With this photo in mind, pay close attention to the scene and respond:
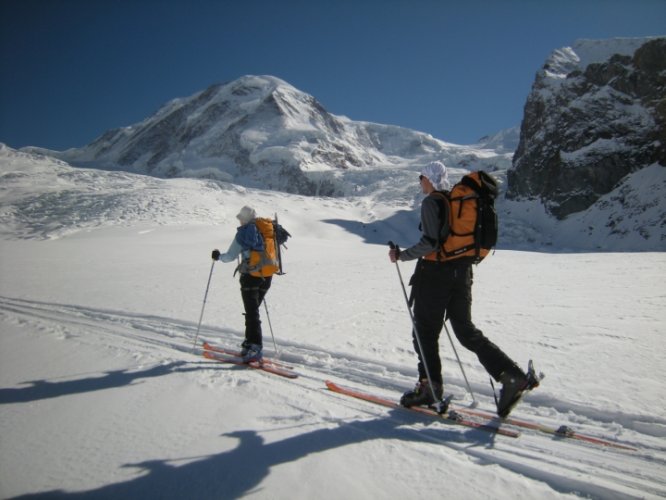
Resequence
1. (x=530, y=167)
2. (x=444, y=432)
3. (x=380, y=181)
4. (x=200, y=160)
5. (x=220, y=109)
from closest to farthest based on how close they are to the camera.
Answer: (x=444, y=432)
(x=530, y=167)
(x=380, y=181)
(x=200, y=160)
(x=220, y=109)

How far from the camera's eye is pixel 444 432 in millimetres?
3051

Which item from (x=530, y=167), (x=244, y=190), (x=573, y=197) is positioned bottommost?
(x=244, y=190)

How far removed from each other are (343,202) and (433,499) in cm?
6807

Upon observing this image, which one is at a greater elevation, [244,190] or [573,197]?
[573,197]

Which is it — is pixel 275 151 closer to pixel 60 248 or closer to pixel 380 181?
pixel 380 181

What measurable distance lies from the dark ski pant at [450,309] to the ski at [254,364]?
171 cm

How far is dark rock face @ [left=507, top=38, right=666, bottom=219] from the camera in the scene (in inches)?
2507

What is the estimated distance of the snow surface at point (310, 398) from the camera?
8.07 ft

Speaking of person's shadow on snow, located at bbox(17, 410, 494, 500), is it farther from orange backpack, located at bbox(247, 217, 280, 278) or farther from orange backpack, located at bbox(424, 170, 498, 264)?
orange backpack, located at bbox(247, 217, 280, 278)

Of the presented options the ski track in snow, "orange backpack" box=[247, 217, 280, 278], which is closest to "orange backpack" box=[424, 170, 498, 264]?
the ski track in snow

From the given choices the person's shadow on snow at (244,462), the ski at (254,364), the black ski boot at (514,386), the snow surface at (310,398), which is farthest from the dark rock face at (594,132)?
the person's shadow on snow at (244,462)

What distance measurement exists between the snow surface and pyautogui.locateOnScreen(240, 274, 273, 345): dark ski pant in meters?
0.55

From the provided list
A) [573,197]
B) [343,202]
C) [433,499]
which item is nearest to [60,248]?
[433,499]

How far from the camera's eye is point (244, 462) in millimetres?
2631
